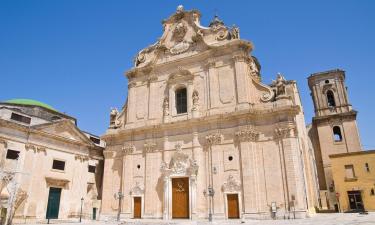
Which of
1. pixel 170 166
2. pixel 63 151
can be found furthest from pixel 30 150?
pixel 170 166

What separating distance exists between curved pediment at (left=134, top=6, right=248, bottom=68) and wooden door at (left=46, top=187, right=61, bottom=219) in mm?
12344

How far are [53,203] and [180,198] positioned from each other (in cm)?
1006

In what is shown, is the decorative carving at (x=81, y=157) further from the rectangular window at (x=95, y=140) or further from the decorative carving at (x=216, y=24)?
the decorative carving at (x=216, y=24)

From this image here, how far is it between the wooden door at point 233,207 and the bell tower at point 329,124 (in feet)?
54.8

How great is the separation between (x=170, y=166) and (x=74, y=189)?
8994 mm

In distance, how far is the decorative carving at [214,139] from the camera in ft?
65.1

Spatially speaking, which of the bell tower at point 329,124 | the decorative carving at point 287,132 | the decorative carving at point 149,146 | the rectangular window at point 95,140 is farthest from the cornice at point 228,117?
the bell tower at point 329,124

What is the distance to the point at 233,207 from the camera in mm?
18312

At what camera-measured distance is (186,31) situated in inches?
973

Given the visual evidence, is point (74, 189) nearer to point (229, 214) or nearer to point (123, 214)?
point (123, 214)

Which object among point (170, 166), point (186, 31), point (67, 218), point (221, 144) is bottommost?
point (67, 218)

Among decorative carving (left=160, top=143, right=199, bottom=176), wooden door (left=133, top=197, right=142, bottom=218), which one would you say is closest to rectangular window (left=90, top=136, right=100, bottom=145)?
wooden door (left=133, top=197, right=142, bottom=218)

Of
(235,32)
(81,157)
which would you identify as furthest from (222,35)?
(81,157)

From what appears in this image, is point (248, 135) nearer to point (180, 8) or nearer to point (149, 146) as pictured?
point (149, 146)
